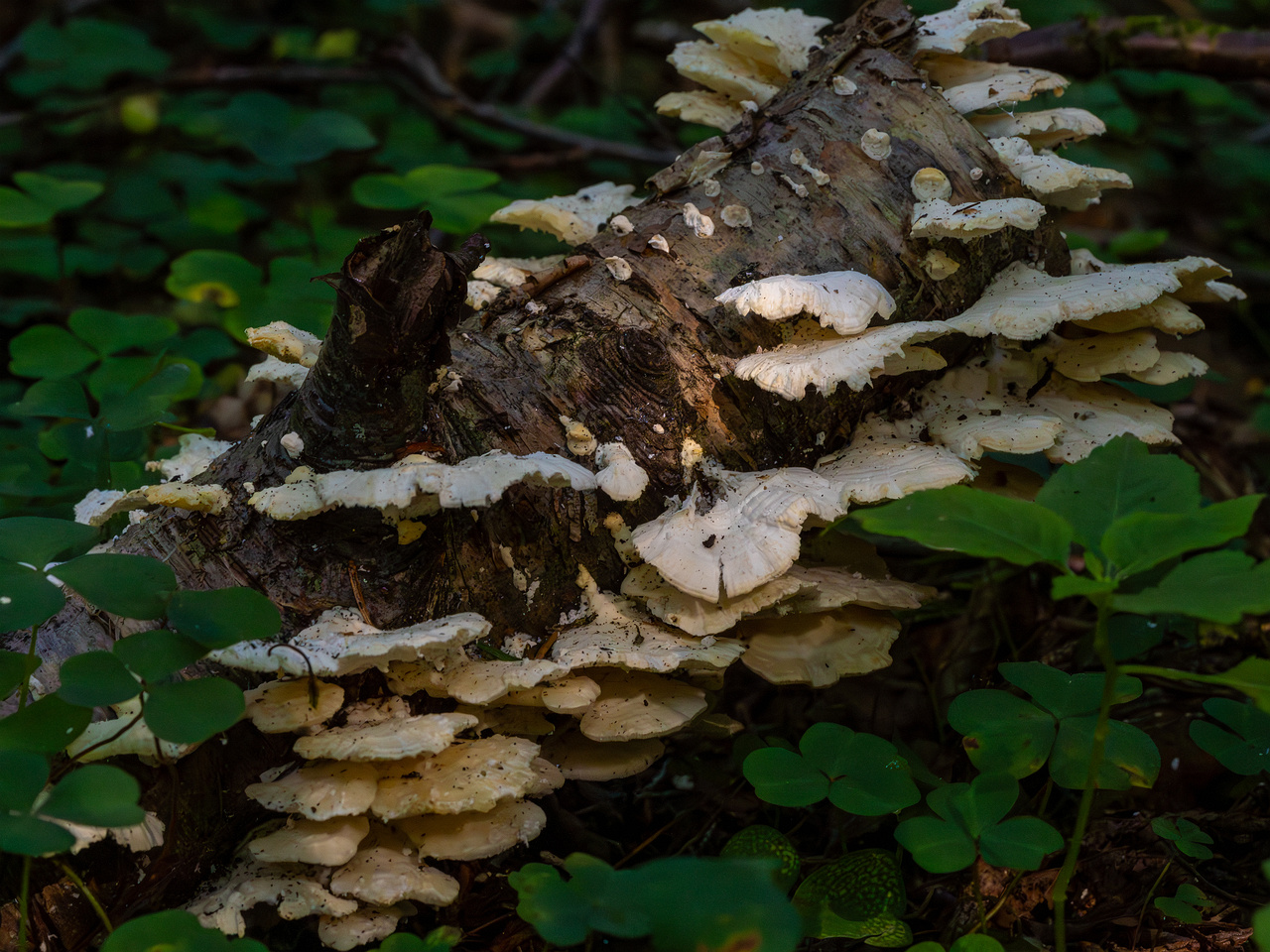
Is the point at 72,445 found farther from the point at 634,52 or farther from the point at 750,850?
the point at 634,52

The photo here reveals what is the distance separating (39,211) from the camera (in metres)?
4.52

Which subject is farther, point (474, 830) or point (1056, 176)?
point (1056, 176)

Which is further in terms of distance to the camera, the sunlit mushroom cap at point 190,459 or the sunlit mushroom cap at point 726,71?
the sunlit mushroom cap at point 726,71

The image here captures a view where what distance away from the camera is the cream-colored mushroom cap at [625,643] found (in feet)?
6.88

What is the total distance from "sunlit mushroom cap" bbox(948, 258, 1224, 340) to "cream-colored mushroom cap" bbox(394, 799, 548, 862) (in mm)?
1641

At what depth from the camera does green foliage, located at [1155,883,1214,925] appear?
2170mm

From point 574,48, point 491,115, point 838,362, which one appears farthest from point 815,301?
point 574,48

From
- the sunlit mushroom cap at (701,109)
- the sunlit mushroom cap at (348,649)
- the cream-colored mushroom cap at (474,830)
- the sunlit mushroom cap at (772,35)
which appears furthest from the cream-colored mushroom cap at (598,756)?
the sunlit mushroom cap at (772,35)

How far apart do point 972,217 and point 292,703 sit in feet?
6.94

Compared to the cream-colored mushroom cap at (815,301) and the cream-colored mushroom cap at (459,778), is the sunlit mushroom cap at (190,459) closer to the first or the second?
→ the cream-colored mushroom cap at (459,778)

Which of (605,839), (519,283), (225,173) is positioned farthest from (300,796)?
(225,173)

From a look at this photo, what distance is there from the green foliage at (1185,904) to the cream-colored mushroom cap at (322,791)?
6.34ft

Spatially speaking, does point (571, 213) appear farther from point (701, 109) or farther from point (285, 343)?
point (285, 343)

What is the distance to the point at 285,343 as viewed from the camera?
239cm
